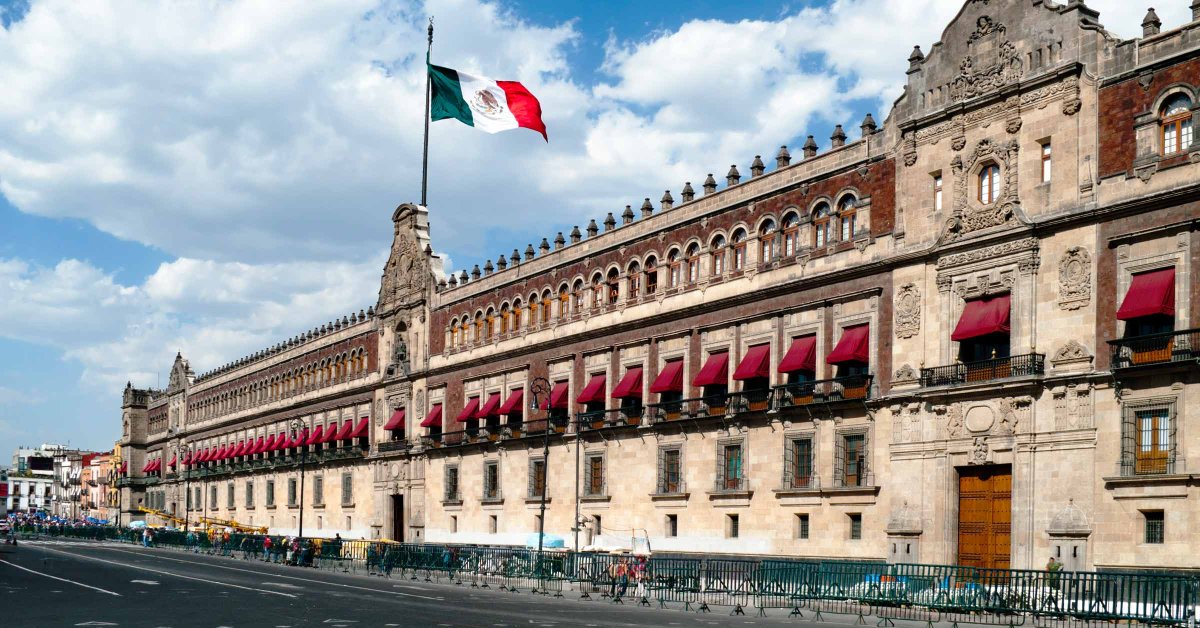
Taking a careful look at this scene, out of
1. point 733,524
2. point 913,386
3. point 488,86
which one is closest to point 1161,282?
point 913,386

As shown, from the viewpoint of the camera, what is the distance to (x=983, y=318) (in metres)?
37.4

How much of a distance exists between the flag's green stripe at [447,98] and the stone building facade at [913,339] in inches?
298

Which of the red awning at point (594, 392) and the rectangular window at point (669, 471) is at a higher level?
the red awning at point (594, 392)

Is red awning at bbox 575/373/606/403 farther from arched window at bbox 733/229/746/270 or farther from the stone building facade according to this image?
arched window at bbox 733/229/746/270

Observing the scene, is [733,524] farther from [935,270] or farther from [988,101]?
[988,101]

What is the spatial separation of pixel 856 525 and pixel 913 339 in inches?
255

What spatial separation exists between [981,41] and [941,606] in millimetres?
18068

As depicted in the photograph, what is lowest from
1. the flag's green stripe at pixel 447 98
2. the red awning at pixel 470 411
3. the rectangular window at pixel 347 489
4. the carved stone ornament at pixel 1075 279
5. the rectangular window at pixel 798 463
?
the rectangular window at pixel 347 489

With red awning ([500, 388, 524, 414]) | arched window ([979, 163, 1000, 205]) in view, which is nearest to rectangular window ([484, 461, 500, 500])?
red awning ([500, 388, 524, 414])

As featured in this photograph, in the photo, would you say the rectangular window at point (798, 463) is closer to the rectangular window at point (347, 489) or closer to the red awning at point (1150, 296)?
the red awning at point (1150, 296)

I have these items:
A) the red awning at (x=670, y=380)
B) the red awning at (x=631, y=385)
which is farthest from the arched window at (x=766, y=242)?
the red awning at (x=631, y=385)

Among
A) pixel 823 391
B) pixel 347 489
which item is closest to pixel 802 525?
pixel 823 391

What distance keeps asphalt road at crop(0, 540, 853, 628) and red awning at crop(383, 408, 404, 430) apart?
25.7 meters

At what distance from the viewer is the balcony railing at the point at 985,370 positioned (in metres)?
35.9
